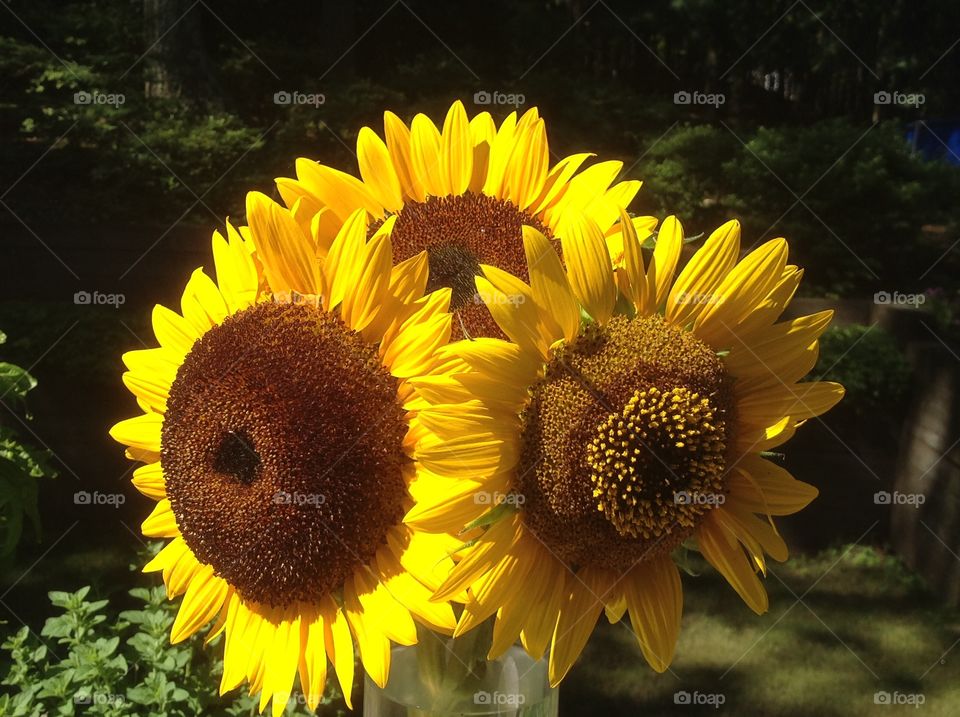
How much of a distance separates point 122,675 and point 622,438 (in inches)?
76.3

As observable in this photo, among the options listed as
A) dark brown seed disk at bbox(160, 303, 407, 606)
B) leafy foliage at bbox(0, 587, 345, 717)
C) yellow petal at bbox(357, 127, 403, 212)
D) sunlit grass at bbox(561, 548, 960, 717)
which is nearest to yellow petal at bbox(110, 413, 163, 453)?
dark brown seed disk at bbox(160, 303, 407, 606)

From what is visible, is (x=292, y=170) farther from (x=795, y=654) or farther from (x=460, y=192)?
(x=460, y=192)

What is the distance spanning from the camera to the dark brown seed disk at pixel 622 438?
828 mm

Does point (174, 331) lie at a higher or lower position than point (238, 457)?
higher

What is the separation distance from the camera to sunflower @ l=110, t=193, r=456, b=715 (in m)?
0.86

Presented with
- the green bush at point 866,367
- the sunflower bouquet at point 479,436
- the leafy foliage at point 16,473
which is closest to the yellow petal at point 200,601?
the sunflower bouquet at point 479,436

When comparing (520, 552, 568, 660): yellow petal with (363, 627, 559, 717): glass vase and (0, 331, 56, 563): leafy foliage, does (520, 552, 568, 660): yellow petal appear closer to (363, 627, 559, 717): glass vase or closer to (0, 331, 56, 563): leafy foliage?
(363, 627, 559, 717): glass vase

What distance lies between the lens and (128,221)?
530 cm

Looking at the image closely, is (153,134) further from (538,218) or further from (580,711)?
(538,218)

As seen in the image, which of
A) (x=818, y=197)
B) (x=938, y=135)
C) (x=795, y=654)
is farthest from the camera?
(x=938, y=135)

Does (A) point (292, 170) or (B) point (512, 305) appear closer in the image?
(B) point (512, 305)

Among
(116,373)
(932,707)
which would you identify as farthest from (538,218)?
(116,373)

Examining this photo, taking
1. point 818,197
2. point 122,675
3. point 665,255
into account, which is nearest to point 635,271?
point 665,255

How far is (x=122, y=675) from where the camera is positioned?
2320mm
